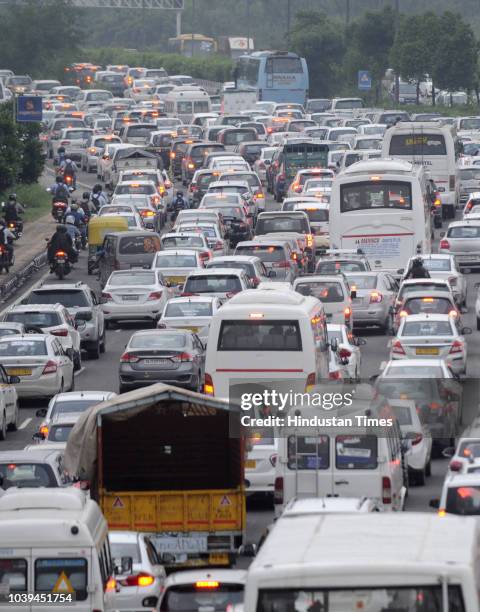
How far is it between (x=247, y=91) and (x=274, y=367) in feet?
249

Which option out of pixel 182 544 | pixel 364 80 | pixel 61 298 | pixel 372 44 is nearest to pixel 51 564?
pixel 182 544

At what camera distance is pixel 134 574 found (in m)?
19.5

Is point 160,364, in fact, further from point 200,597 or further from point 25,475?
point 200,597

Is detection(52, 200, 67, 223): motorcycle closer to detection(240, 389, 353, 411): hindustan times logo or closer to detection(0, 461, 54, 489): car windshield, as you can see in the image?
detection(240, 389, 353, 411): hindustan times logo

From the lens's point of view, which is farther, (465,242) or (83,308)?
(465,242)

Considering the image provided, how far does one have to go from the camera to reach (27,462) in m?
25.4

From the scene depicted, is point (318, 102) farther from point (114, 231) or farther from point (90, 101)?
point (114, 231)

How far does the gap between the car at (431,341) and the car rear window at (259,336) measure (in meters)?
7.20

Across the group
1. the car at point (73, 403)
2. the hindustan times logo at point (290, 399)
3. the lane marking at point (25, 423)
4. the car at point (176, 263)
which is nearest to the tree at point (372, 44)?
the car at point (176, 263)

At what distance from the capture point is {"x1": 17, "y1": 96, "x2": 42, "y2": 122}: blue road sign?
72250 mm

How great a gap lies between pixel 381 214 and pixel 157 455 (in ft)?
89.7

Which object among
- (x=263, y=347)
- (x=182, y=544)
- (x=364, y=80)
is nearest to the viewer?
(x=182, y=544)

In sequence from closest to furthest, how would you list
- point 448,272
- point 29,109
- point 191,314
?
point 191,314, point 448,272, point 29,109

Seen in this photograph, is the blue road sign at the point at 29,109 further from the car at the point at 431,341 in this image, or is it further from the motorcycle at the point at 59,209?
the car at the point at 431,341
